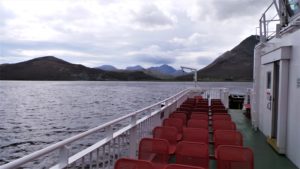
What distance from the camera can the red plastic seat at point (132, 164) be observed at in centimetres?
271

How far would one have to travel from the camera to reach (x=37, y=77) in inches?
5212

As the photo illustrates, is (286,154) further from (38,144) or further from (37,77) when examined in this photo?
(37,77)

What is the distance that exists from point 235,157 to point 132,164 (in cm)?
141

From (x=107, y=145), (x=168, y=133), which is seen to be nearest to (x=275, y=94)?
(x=168, y=133)

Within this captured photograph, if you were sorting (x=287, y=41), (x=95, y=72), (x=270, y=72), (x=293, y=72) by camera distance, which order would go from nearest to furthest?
1. (x=293, y=72)
2. (x=287, y=41)
3. (x=270, y=72)
4. (x=95, y=72)

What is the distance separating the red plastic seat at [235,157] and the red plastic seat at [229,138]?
3.20 ft

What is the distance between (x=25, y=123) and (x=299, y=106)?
25.3 m

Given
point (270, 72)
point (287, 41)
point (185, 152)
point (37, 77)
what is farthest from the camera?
point (37, 77)

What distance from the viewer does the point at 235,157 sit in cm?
357

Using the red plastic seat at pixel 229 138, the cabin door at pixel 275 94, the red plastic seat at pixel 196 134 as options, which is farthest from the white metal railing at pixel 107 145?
the cabin door at pixel 275 94

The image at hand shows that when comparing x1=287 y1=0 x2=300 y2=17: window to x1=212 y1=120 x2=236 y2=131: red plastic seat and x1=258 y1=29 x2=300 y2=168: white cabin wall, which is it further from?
x1=212 y1=120 x2=236 y2=131: red plastic seat

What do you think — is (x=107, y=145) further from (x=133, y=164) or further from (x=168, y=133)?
(x=133, y=164)

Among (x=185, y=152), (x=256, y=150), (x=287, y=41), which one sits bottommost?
(x=256, y=150)

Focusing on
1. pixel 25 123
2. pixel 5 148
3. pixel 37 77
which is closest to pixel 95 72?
pixel 37 77
